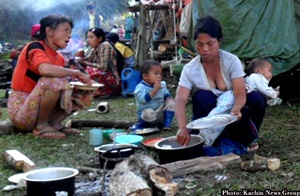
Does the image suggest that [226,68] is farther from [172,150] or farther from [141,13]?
[141,13]

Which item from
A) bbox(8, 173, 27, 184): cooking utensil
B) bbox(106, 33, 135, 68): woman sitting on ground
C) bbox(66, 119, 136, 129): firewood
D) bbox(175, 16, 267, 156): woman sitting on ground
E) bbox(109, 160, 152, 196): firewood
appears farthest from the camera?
bbox(106, 33, 135, 68): woman sitting on ground

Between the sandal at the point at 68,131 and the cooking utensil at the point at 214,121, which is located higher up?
the cooking utensil at the point at 214,121

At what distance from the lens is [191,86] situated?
3.54 metres

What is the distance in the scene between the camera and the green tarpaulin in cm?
598

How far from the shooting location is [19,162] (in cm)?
328

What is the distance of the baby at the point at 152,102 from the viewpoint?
4734 mm

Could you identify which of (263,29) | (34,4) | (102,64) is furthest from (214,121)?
(34,4)

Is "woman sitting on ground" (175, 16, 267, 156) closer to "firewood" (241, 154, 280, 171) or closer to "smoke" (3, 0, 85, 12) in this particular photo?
"firewood" (241, 154, 280, 171)

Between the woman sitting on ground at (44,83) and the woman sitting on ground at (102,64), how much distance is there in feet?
10.3

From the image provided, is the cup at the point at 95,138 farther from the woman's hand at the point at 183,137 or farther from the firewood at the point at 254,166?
the firewood at the point at 254,166

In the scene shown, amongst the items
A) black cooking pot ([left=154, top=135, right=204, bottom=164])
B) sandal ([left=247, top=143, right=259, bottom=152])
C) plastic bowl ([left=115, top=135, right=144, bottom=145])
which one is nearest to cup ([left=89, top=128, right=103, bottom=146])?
plastic bowl ([left=115, top=135, right=144, bottom=145])

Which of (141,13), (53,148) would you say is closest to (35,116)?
(53,148)

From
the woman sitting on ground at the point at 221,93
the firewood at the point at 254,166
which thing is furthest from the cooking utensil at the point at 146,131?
the firewood at the point at 254,166

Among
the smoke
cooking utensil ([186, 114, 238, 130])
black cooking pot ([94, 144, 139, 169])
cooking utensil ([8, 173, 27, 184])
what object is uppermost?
the smoke
